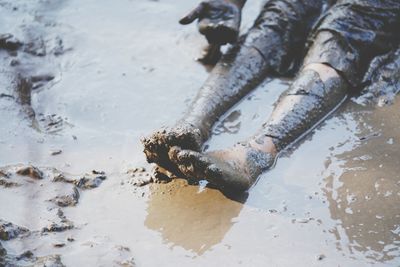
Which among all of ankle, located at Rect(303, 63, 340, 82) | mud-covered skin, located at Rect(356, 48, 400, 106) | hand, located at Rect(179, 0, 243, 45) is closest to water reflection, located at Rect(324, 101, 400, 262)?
mud-covered skin, located at Rect(356, 48, 400, 106)

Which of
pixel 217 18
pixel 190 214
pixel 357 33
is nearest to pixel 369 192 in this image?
pixel 190 214

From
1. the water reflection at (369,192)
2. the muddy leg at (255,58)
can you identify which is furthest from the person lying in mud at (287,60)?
the water reflection at (369,192)

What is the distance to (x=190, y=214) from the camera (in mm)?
2297

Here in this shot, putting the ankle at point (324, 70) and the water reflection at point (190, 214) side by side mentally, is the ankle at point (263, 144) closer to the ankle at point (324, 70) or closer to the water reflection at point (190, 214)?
the water reflection at point (190, 214)

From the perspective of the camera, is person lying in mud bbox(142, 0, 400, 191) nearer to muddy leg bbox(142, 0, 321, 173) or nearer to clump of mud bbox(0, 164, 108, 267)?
muddy leg bbox(142, 0, 321, 173)

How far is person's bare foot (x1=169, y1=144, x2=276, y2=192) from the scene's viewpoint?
220 cm

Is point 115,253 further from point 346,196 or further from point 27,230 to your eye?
point 346,196

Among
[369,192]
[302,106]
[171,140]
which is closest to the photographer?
[171,140]

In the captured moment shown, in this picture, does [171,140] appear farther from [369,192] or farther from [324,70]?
[324,70]

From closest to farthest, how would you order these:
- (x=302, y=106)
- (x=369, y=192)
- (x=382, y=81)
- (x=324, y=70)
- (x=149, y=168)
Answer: (x=369, y=192) → (x=149, y=168) → (x=302, y=106) → (x=324, y=70) → (x=382, y=81)

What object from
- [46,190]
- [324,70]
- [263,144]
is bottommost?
[46,190]

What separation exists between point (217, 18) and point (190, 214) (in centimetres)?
109

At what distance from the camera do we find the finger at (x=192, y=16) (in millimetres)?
2893

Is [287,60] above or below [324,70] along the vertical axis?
below
